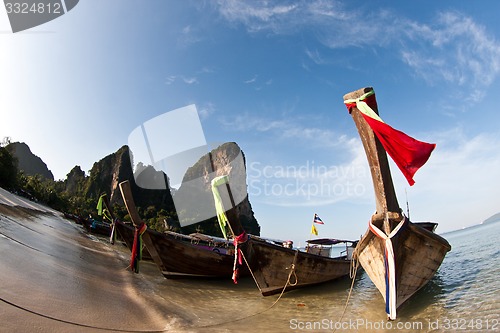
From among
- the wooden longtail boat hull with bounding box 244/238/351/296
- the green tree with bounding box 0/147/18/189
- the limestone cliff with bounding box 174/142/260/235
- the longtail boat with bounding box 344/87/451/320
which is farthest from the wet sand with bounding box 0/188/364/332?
the limestone cliff with bounding box 174/142/260/235

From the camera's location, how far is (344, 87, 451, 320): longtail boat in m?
4.48

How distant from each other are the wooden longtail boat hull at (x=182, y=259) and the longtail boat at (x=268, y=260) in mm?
2058

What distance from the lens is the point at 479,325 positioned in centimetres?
470

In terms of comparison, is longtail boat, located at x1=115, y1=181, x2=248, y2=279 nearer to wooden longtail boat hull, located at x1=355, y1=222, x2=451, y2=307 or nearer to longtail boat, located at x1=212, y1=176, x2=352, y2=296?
longtail boat, located at x1=212, y1=176, x2=352, y2=296

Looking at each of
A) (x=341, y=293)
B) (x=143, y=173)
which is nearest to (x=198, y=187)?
(x=143, y=173)

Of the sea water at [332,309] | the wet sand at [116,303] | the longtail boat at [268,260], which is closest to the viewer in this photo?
the wet sand at [116,303]

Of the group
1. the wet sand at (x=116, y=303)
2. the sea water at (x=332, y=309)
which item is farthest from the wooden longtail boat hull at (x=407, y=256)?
the wet sand at (x=116, y=303)

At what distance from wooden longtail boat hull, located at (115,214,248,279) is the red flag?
728 centimetres

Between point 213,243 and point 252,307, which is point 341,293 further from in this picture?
point 213,243

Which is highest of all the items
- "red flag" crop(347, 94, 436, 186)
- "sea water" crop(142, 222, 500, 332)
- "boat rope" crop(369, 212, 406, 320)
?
"red flag" crop(347, 94, 436, 186)

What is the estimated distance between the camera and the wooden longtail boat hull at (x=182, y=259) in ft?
28.7

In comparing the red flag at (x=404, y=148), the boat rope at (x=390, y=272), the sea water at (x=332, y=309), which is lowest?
the sea water at (x=332, y=309)

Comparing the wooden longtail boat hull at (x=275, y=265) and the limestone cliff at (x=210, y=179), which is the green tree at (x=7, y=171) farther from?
the wooden longtail boat hull at (x=275, y=265)

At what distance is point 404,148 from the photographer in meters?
4.01
